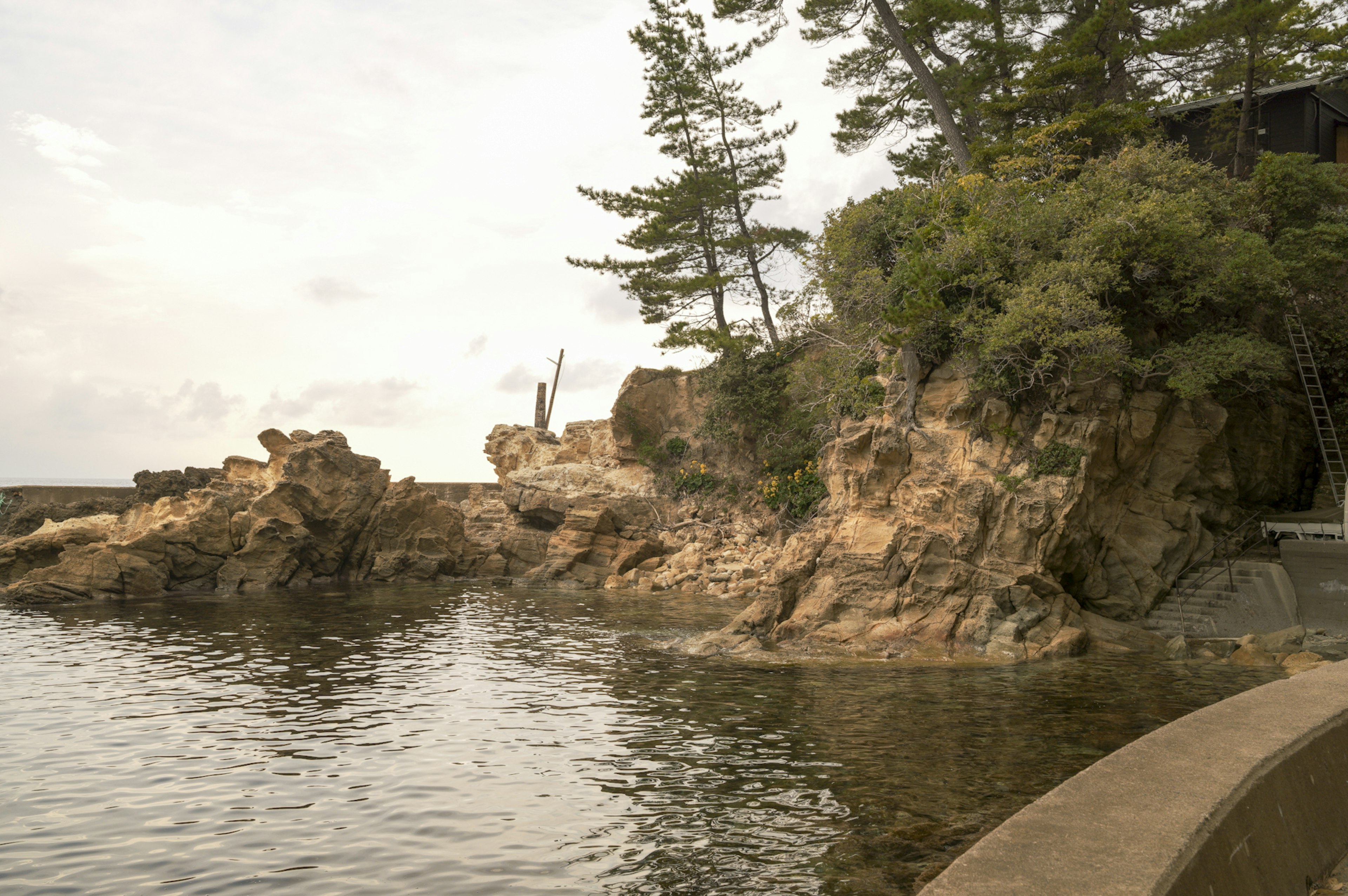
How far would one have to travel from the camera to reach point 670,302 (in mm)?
38375

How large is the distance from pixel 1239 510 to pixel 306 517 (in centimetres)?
2762

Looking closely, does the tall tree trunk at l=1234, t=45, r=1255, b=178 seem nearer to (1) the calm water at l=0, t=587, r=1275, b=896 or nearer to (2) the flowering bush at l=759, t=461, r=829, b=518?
(2) the flowering bush at l=759, t=461, r=829, b=518

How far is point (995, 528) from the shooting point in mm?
17656

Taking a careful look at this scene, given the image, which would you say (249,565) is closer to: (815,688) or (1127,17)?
(815,688)

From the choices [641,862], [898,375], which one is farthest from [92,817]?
[898,375]

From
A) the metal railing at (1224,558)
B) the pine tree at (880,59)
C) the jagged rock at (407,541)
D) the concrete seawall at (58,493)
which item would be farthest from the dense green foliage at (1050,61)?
the concrete seawall at (58,493)

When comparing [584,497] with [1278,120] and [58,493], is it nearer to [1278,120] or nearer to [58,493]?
[58,493]

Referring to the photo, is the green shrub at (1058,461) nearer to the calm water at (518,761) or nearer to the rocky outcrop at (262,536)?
the calm water at (518,761)

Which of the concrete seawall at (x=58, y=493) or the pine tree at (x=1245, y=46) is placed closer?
the pine tree at (x=1245, y=46)

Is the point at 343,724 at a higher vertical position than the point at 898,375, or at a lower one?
lower

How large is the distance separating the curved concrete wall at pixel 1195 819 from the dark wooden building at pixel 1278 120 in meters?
26.7

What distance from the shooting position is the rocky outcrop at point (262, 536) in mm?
26109

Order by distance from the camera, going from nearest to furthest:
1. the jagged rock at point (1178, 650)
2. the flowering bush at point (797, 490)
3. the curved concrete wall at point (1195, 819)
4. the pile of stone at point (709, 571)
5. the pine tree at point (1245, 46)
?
the curved concrete wall at point (1195, 819), the jagged rock at point (1178, 650), the pine tree at point (1245, 46), the pile of stone at point (709, 571), the flowering bush at point (797, 490)

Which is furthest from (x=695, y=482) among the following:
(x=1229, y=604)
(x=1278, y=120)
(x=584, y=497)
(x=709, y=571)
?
(x=1278, y=120)
